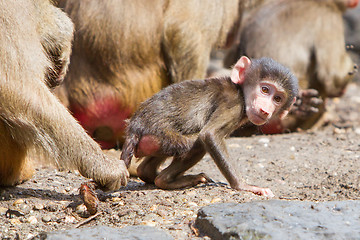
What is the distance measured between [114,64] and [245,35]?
8.35 ft

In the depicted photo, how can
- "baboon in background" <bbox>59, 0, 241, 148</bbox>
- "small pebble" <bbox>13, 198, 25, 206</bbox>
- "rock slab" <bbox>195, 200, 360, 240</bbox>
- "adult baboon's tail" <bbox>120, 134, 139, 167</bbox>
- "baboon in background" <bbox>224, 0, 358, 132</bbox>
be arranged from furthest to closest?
"baboon in background" <bbox>224, 0, 358, 132</bbox> < "baboon in background" <bbox>59, 0, 241, 148</bbox> < "adult baboon's tail" <bbox>120, 134, 139, 167</bbox> < "small pebble" <bbox>13, 198, 25, 206</bbox> < "rock slab" <bbox>195, 200, 360, 240</bbox>

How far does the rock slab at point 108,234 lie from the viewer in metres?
2.79

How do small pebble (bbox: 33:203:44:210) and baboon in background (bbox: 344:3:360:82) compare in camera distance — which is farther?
baboon in background (bbox: 344:3:360:82)

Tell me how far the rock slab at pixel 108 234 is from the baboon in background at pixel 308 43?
4.09 meters

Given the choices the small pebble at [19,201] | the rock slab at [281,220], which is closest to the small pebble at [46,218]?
the small pebble at [19,201]

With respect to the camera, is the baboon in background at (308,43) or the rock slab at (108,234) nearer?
the rock slab at (108,234)

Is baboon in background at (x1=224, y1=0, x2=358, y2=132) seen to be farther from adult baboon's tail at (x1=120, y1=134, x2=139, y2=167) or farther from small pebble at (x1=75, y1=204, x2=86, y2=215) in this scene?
small pebble at (x1=75, y1=204, x2=86, y2=215)

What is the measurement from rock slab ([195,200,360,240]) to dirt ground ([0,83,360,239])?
0.15 meters

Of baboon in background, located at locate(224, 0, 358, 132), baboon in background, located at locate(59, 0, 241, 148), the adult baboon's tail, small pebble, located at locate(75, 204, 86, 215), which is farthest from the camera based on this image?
baboon in background, located at locate(224, 0, 358, 132)

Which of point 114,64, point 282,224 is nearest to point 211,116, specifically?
point 282,224

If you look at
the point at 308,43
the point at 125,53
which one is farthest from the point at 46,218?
the point at 308,43

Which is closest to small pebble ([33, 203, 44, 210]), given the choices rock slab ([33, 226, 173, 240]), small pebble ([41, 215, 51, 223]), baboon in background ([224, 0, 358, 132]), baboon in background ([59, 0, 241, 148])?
small pebble ([41, 215, 51, 223])

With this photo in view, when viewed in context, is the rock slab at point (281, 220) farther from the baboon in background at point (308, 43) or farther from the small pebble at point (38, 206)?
the baboon in background at point (308, 43)

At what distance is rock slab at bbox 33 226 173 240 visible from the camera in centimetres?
279
